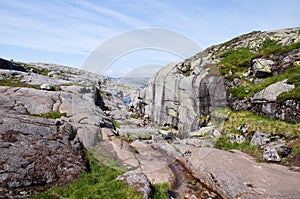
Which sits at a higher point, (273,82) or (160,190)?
(273,82)

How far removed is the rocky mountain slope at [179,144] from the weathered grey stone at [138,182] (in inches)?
2.1

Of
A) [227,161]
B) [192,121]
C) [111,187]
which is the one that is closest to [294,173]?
[227,161]

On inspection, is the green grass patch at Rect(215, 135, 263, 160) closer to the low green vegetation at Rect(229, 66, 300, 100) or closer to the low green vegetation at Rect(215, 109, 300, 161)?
the low green vegetation at Rect(215, 109, 300, 161)

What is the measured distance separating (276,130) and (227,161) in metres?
7.35

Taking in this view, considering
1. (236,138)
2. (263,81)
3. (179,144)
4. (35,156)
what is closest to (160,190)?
(35,156)

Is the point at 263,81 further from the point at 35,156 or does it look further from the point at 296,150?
the point at 35,156

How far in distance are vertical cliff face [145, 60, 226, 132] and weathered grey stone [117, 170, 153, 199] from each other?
57.1ft

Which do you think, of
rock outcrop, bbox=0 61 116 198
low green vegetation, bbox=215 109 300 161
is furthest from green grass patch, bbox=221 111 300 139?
rock outcrop, bbox=0 61 116 198

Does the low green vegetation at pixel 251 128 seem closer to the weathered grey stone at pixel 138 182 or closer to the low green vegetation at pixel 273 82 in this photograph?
the low green vegetation at pixel 273 82

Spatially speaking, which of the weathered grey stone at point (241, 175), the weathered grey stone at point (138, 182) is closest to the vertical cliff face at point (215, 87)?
the weathered grey stone at point (241, 175)

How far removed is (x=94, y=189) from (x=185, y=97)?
21490 mm

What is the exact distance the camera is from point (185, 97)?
30.8 metres

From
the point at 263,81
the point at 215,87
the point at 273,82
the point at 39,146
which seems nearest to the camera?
the point at 39,146

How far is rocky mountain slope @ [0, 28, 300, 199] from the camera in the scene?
38.7 ft
